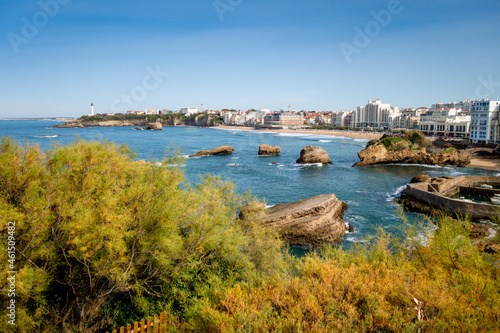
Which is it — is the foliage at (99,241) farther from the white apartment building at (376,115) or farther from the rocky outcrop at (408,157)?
the white apartment building at (376,115)

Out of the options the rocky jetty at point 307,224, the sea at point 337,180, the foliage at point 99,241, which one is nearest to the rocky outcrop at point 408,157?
the sea at point 337,180

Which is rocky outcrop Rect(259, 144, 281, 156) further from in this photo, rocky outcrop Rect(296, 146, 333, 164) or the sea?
rocky outcrop Rect(296, 146, 333, 164)

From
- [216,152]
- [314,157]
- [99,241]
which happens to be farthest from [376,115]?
[99,241]

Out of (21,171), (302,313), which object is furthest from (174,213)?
(302,313)

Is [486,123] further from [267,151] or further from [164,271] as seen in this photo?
[164,271]

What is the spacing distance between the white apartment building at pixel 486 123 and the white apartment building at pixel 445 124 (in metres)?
26.0

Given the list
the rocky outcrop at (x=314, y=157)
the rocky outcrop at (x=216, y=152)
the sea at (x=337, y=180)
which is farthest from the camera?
the rocky outcrop at (x=216, y=152)

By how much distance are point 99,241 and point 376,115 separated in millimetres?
186090

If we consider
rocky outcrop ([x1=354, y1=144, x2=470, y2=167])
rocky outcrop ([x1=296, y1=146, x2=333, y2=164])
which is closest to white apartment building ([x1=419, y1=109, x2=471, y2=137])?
rocky outcrop ([x1=354, y1=144, x2=470, y2=167])

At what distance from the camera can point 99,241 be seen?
7.57 metres

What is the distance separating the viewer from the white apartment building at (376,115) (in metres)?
171

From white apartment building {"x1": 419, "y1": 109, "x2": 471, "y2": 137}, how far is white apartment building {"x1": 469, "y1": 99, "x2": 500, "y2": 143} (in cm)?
2601

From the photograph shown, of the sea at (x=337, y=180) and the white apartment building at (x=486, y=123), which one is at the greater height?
the white apartment building at (x=486, y=123)

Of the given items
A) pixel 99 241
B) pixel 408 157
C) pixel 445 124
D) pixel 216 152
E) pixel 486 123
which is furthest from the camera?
pixel 445 124
